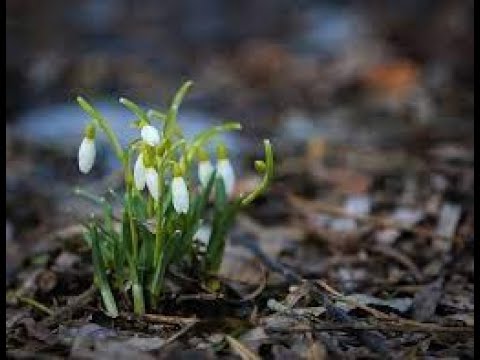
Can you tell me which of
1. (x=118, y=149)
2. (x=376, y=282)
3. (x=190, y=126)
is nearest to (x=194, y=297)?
(x=118, y=149)

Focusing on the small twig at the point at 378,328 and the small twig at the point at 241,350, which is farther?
the small twig at the point at 378,328

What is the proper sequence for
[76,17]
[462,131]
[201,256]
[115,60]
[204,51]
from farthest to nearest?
[76,17] < [204,51] < [115,60] < [462,131] < [201,256]

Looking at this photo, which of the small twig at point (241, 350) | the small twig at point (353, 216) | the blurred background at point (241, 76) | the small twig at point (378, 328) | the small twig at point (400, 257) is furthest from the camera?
the blurred background at point (241, 76)

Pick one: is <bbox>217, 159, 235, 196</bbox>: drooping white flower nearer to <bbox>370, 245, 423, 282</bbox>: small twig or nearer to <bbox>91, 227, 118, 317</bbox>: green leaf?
<bbox>91, 227, 118, 317</bbox>: green leaf

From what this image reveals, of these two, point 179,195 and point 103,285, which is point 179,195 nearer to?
point 179,195

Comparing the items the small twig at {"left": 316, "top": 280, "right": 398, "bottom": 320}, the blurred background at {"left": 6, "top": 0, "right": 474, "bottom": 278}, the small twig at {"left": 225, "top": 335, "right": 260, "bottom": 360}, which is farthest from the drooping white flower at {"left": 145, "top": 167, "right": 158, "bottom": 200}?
the blurred background at {"left": 6, "top": 0, "right": 474, "bottom": 278}

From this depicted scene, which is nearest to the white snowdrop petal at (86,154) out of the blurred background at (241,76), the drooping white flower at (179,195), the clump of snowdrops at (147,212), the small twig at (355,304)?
the clump of snowdrops at (147,212)

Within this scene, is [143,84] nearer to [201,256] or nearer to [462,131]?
[462,131]

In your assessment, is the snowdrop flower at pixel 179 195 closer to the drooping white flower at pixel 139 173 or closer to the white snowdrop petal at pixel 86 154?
the drooping white flower at pixel 139 173
